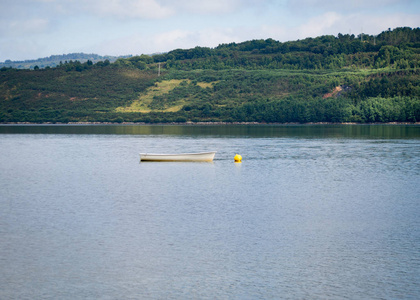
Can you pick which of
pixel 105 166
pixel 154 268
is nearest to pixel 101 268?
pixel 154 268

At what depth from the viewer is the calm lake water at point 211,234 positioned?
838 inches

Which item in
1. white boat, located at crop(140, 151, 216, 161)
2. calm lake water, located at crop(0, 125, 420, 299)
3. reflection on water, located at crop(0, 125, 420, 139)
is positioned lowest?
calm lake water, located at crop(0, 125, 420, 299)

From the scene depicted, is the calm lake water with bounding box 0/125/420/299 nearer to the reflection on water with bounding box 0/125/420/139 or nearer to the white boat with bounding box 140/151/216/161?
the white boat with bounding box 140/151/216/161

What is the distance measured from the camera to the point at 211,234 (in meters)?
29.0

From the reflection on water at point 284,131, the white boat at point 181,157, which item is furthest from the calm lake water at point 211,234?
the reflection on water at point 284,131

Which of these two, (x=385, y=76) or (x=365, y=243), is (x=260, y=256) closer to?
(x=365, y=243)

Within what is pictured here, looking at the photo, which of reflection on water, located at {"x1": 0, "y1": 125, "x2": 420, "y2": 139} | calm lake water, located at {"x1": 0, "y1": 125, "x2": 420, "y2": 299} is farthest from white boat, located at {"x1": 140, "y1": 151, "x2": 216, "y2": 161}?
reflection on water, located at {"x1": 0, "y1": 125, "x2": 420, "y2": 139}

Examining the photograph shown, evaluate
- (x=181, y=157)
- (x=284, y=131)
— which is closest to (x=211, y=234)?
(x=181, y=157)

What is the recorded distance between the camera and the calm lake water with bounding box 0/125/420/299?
2128 centimetres

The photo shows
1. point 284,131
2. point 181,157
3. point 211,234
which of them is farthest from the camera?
point 284,131

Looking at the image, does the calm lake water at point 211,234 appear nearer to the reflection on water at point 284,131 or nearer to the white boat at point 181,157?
the white boat at point 181,157

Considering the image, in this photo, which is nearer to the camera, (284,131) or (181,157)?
(181,157)

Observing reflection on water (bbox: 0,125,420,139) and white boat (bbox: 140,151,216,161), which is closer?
white boat (bbox: 140,151,216,161)

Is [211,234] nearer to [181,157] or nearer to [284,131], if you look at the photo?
[181,157]
